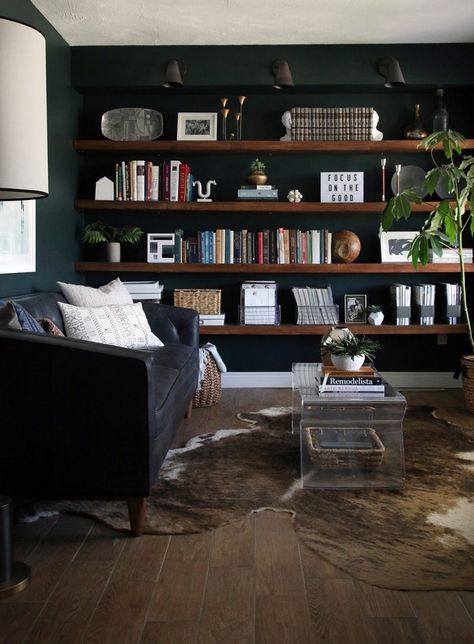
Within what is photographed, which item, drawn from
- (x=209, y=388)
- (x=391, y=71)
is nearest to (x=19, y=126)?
(x=209, y=388)

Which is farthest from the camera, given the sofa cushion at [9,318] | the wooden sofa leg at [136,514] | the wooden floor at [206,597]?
the sofa cushion at [9,318]

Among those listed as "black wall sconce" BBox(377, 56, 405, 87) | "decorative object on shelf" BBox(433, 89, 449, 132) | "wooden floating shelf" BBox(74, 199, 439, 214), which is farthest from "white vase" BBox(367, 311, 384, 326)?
"black wall sconce" BBox(377, 56, 405, 87)

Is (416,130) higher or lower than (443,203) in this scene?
higher

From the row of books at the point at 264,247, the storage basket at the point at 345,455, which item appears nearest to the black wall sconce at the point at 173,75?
the row of books at the point at 264,247

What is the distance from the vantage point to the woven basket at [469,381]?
4684 mm

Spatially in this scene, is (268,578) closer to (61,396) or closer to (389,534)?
(389,534)

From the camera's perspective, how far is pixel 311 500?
3.01m

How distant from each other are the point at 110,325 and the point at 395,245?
250cm

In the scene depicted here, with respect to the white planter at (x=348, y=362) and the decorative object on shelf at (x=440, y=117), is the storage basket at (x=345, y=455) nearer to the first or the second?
the white planter at (x=348, y=362)

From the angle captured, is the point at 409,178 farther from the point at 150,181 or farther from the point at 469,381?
the point at 150,181

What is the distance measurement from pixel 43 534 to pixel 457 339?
3.96 meters

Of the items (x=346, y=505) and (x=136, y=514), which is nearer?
(x=136, y=514)

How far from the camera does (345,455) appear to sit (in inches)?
124

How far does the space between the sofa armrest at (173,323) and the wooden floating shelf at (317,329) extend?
0.64m
